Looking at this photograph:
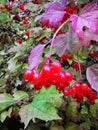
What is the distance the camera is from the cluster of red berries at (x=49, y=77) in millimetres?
857

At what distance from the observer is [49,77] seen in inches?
34.1

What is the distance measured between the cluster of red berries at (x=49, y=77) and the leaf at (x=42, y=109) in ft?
0.07

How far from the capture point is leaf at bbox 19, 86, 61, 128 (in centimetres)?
89

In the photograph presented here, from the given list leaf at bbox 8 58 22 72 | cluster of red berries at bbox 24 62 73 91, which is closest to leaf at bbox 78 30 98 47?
cluster of red berries at bbox 24 62 73 91

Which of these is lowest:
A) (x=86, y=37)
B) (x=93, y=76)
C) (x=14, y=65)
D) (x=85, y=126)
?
(x=85, y=126)

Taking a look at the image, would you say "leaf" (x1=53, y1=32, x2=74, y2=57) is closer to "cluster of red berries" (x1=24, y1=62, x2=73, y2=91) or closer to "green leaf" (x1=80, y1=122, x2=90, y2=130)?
"cluster of red berries" (x1=24, y1=62, x2=73, y2=91)

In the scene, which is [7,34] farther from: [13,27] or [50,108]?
[50,108]

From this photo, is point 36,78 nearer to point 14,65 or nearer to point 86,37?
point 86,37

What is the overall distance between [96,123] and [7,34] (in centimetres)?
179

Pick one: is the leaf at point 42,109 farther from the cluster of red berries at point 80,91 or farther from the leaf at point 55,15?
the leaf at point 55,15

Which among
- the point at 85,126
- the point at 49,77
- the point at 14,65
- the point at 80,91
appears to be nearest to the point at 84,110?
the point at 85,126

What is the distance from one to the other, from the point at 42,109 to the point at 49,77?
0.11 m

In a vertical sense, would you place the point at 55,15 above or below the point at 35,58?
above

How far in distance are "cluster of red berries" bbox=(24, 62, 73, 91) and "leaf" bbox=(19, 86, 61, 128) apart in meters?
0.02
